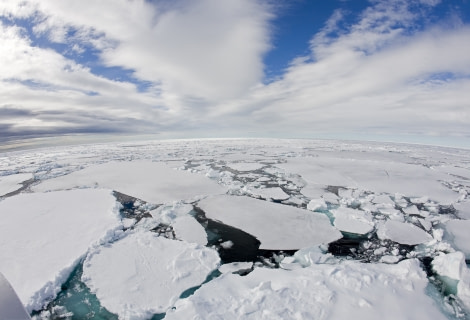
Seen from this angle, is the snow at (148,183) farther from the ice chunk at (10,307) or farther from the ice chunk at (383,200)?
the ice chunk at (10,307)

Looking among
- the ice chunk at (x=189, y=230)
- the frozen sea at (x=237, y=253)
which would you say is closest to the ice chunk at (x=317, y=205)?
the frozen sea at (x=237, y=253)

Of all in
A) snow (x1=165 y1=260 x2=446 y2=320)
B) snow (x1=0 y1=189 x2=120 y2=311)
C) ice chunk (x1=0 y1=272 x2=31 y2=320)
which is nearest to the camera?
ice chunk (x1=0 y1=272 x2=31 y2=320)

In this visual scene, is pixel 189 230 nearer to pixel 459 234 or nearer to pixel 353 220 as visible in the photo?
pixel 353 220

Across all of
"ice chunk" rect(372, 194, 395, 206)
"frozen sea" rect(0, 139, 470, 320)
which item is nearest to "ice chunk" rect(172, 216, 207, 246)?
"frozen sea" rect(0, 139, 470, 320)

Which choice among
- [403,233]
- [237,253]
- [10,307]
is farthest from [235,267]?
[403,233]

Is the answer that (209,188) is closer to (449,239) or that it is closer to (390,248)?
(390,248)

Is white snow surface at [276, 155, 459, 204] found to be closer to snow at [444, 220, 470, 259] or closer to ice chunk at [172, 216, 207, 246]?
snow at [444, 220, 470, 259]
